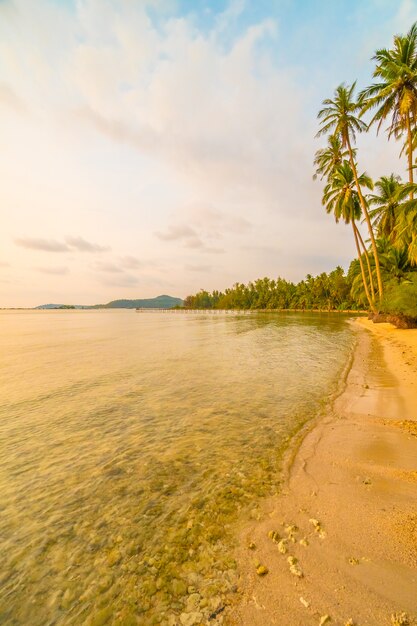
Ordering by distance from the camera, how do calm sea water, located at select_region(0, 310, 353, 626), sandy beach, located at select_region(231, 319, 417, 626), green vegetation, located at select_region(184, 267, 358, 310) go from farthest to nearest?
1. green vegetation, located at select_region(184, 267, 358, 310)
2. calm sea water, located at select_region(0, 310, 353, 626)
3. sandy beach, located at select_region(231, 319, 417, 626)

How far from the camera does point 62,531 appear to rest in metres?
3.30

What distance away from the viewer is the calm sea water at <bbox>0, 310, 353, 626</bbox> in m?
2.47

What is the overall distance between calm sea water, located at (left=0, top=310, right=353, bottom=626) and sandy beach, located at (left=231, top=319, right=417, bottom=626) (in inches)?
12.4

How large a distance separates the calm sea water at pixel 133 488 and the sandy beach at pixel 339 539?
1.03 feet

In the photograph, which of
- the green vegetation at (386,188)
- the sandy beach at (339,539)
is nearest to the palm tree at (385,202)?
the green vegetation at (386,188)

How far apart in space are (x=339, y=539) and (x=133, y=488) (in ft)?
9.01

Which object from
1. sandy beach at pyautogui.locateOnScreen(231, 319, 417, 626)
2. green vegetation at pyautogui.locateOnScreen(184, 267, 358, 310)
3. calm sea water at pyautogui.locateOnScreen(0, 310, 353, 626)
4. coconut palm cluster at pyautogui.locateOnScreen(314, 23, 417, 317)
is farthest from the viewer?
green vegetation at pyautogui.locateOnScreen(184, 267, 358, 310)

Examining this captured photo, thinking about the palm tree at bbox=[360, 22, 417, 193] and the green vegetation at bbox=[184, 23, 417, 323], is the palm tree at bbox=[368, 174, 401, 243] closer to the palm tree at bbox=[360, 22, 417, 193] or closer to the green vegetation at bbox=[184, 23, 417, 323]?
the green vegetation at bbox=[184, 23, 417, 323]

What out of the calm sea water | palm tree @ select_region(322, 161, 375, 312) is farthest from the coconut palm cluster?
the calm sea water

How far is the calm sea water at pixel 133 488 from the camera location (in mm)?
2475

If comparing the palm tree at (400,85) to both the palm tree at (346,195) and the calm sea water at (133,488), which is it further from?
the calm sea water at (133,488)

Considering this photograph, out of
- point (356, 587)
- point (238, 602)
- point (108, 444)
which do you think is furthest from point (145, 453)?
point (356, 587)

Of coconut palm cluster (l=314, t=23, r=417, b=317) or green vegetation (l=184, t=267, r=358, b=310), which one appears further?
green vegetation (l=184, t=267, r=358, b=310)

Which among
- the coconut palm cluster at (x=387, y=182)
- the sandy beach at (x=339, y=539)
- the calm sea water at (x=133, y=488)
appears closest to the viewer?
the sandy beach at (x=339, y=539)
